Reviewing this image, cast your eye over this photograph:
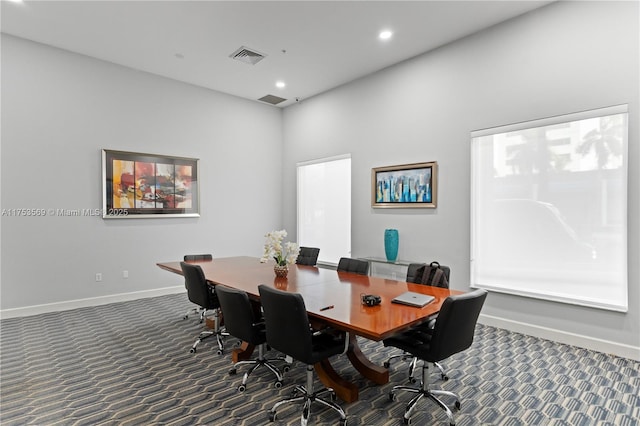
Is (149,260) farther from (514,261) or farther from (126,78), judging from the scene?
(514,261)

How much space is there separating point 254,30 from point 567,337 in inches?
205

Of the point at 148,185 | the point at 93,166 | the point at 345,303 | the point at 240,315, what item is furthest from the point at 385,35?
the point at 93,166

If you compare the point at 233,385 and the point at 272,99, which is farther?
the point at 272,99

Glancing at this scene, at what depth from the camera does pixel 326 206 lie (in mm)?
6754

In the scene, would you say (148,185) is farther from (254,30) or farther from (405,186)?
(405,186)

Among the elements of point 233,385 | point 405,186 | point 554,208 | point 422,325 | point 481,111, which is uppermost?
point 481,111

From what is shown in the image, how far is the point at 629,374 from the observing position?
303 centimetres

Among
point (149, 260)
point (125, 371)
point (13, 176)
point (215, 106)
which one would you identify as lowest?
point (125, 371)

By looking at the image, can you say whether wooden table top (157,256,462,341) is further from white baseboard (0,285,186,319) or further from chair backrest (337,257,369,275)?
white baseboard (0,285,186,319)

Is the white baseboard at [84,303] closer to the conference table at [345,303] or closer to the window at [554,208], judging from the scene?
the conference table at [345,303]

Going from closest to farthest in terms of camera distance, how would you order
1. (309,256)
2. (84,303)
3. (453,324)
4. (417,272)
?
(453,324) → (417,272) → (309,256) → (84,303)

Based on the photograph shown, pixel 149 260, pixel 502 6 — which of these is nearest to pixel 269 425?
pixel 149 260

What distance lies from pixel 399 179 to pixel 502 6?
8.26 feet

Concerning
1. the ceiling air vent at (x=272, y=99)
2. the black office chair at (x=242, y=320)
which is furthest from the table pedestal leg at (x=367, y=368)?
the ceiling air vent at (x=272, y=99)
